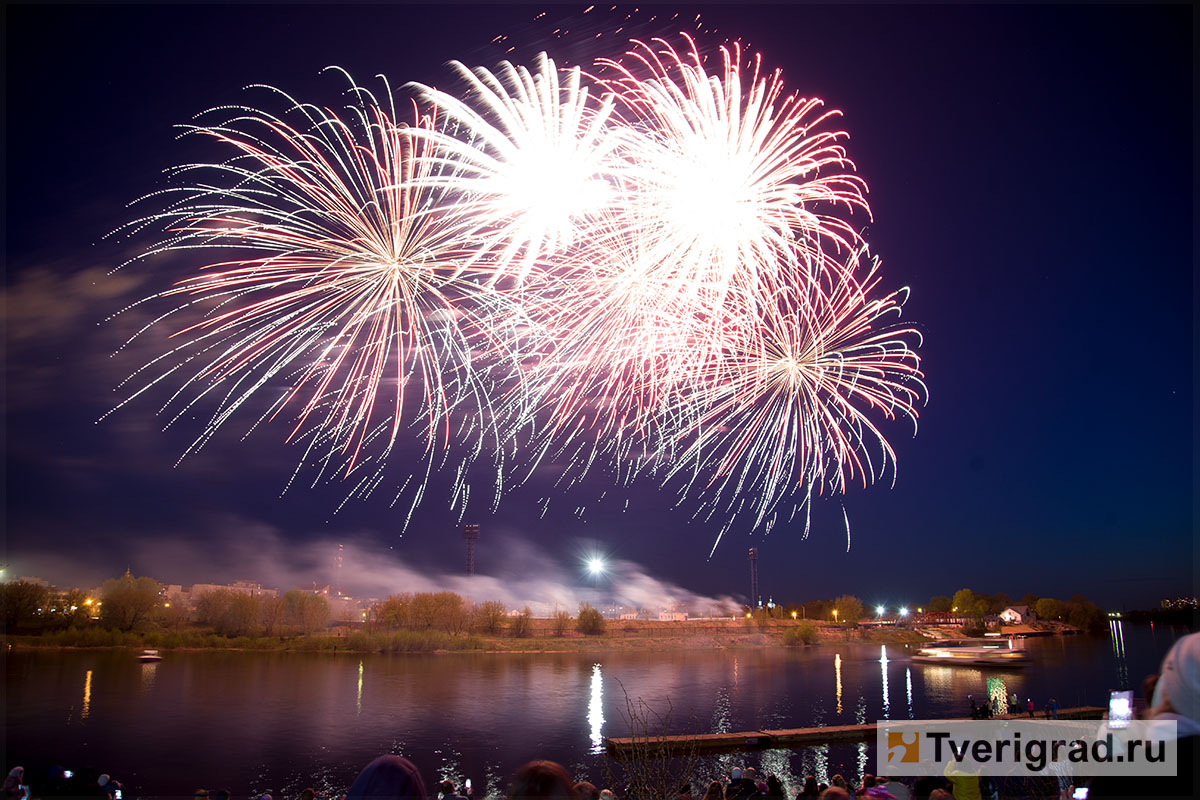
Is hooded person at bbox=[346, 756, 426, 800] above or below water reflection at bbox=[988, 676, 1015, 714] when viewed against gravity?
above

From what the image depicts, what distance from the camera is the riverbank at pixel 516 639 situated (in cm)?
7569

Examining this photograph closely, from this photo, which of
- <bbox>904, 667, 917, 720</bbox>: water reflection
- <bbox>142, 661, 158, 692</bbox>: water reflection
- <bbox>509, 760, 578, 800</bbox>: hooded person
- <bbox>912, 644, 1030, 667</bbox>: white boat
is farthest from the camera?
<bbox>912, 644, 1030, 667</bbox>: white boat

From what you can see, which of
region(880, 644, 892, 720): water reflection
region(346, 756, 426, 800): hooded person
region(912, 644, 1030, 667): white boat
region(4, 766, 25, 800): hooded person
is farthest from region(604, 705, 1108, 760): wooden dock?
region(912, 644, 1030, 667): white boat

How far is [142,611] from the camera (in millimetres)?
80000

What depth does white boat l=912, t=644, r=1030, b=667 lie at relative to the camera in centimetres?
6319

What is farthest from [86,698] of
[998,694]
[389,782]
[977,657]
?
[977,657]

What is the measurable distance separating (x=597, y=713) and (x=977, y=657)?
48529 mm

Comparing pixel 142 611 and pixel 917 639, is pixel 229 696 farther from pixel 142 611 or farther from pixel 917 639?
pixel 917 639

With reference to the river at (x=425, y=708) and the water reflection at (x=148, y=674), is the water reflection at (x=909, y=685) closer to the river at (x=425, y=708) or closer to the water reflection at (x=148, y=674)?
the river at (x=425, y=708)

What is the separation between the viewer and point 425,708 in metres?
39.5

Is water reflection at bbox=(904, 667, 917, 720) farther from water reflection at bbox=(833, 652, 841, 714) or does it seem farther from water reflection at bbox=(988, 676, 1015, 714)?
water reflection at bbox=(988, 676, 1015, 714)

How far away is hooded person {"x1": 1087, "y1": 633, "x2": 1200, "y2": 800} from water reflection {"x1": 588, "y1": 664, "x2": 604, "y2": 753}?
27940 mm

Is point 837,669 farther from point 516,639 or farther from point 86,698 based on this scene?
point 86,698

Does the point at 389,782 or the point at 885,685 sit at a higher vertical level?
the point at 389,782
